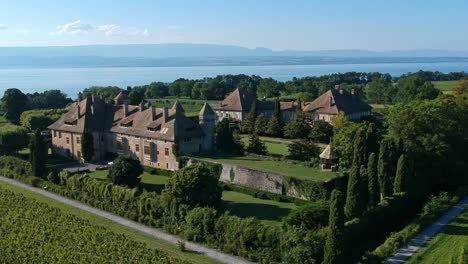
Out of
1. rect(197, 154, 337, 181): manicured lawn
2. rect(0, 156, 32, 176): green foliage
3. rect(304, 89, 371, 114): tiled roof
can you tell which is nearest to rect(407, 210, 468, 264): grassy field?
rect(197, 154, 337, 181): manicured lawn

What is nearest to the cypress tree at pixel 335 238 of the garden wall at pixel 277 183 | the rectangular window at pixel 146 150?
the garden wall at pixel 277 183

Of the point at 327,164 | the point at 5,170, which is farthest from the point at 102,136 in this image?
the point at 327,164

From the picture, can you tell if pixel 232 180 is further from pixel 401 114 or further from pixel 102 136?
pixel 102 136

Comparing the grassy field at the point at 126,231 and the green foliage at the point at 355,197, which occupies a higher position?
the green foliage at the point at 355,197

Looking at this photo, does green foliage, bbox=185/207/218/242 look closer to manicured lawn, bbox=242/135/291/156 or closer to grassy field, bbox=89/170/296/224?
grassy field, bbox=89/170/296/224

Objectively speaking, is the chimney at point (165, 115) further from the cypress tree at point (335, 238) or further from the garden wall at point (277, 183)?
the cypress tree at point (335, 238)

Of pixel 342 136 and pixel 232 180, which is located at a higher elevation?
pixel 342 136
